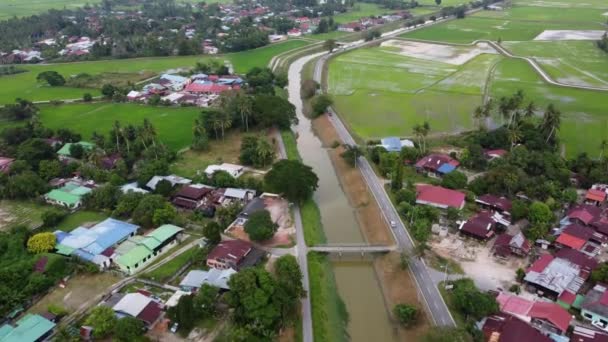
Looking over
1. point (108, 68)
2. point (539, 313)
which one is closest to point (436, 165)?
point (539, 313)

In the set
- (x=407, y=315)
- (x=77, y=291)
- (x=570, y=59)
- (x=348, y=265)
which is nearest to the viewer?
(x=407, y=315)

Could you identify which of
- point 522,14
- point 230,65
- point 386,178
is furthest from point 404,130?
point 522,14

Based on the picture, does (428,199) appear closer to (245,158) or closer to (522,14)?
(245,158)

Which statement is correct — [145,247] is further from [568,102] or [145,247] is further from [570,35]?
[570,35]

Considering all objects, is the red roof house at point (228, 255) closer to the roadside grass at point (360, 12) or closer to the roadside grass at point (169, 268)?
the roadside grass at point (169, 268)

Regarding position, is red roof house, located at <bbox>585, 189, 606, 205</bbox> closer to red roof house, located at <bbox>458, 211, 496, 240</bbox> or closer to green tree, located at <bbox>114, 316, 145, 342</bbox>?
red roof house, located at <bbox>458, 211, 496, 240</bbox>

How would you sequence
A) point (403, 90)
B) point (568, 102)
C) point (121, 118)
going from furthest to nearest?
point (403, 90)
point (568, 102)
point (121, 118)

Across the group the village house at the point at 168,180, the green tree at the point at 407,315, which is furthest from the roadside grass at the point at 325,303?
the village house at the point at 168,180
